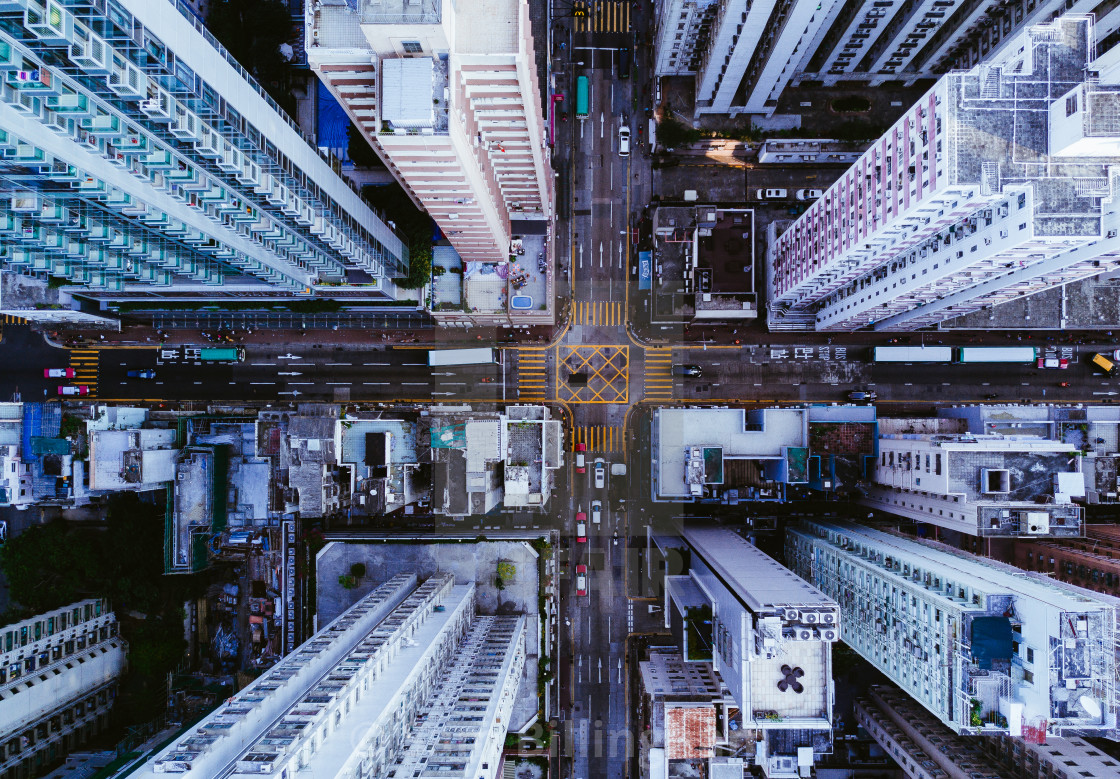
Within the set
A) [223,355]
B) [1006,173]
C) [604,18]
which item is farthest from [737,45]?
[223,355]

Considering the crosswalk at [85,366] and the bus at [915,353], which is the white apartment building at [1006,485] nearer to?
the bus at [915,353]

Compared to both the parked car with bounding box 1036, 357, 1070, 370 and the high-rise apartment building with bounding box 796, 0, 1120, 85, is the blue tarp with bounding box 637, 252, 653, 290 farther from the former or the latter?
the parked car with bounding box 1036, 357, 1070, 370

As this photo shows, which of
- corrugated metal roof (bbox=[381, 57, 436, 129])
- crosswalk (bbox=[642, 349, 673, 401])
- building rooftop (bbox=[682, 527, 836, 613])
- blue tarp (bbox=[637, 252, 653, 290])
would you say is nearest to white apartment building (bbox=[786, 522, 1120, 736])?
building rooftop (bbox=[682, 527, 836, 613])

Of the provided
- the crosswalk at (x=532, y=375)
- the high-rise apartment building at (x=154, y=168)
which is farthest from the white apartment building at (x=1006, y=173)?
the high-rise apartment building at (x=154, y=168)

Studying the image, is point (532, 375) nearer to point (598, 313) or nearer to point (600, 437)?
point (598, 313)

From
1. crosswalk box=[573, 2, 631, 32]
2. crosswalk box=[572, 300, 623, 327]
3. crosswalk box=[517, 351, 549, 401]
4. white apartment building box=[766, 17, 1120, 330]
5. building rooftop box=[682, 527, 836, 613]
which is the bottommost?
building rooftop box=[682, 527, 836, 613]

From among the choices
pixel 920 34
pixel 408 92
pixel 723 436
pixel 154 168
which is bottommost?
pixel 723 436

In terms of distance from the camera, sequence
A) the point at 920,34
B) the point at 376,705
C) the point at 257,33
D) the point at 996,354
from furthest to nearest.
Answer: the point at 996,354 → the point at 257,33 → the point at 920,34 → the point at 376,705
